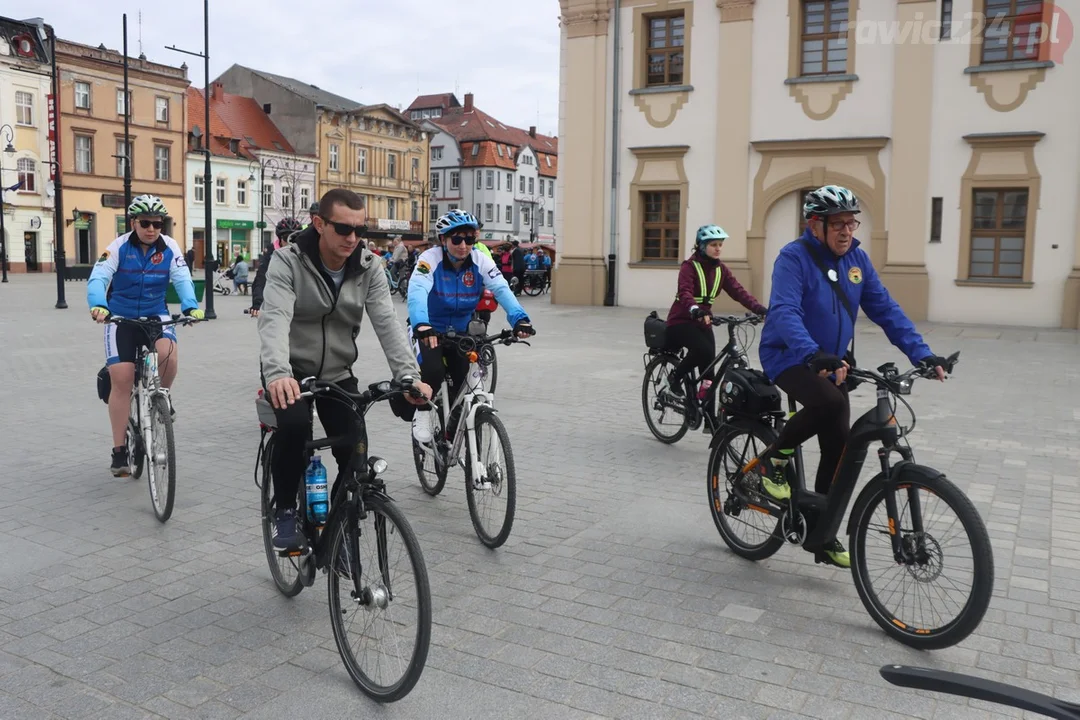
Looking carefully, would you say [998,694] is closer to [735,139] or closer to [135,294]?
[135,294]

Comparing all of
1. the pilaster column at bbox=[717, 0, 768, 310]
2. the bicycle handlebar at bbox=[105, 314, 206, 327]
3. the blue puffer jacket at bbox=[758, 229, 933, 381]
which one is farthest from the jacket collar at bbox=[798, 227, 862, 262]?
the pilaster column at bbox=[717, 0, 768, 310]

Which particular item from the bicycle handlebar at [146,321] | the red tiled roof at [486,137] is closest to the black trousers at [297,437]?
the bicycle handlebar at [146,321]

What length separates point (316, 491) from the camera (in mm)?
3998

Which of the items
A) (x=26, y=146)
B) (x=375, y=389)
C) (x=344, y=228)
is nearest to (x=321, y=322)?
(x=344, y=228)

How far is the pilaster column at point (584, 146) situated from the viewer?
25.0 meters

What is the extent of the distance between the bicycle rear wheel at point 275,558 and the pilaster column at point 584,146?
69.7ft

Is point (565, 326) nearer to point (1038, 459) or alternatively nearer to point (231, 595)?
point (1038, 459)

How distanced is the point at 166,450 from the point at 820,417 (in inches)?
139

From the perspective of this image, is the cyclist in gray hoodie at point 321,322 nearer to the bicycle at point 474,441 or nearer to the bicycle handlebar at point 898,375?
the bicycle at point 474,441

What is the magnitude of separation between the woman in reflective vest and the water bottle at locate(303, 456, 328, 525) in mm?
4352

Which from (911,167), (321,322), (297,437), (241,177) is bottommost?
(297,437)

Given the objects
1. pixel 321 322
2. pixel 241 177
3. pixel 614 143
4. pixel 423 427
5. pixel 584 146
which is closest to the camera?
pixel 321 322

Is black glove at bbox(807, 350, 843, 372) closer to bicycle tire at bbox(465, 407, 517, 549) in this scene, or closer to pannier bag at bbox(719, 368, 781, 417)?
pannier bag at bbox(719, 368, 781, 417)

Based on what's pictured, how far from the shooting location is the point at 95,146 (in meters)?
54.3
